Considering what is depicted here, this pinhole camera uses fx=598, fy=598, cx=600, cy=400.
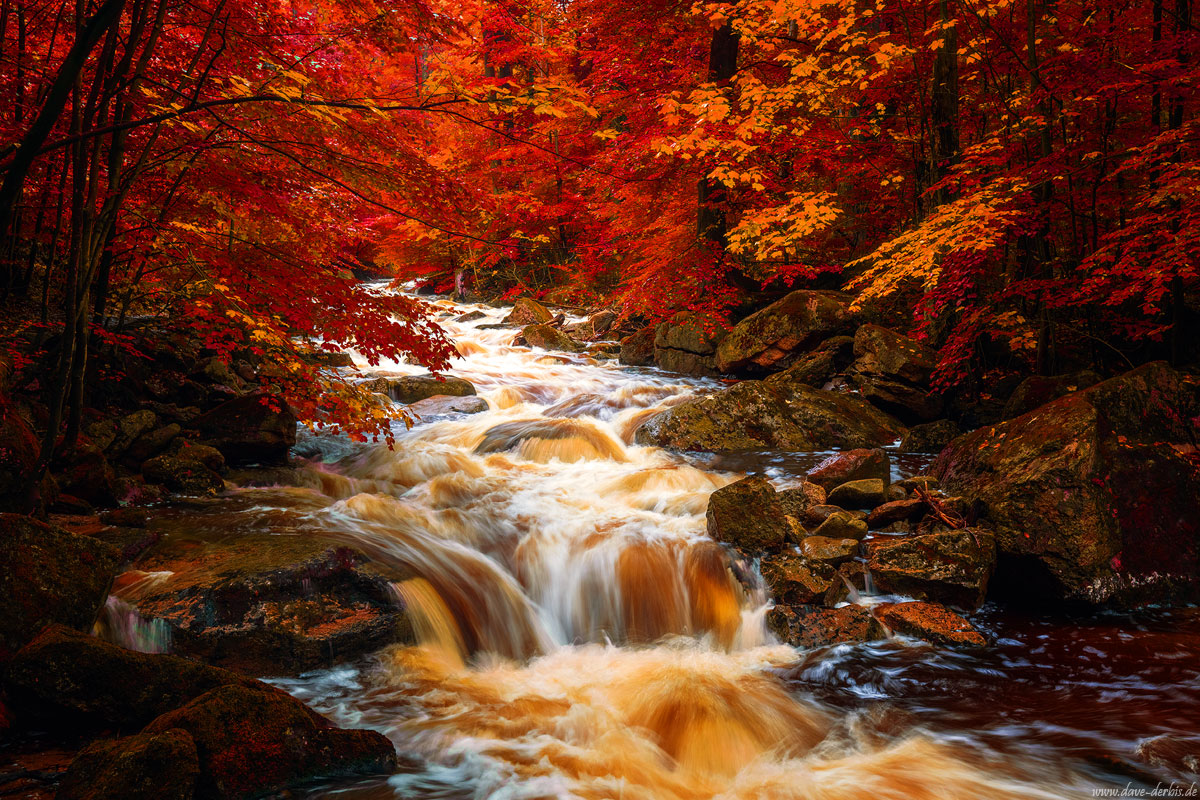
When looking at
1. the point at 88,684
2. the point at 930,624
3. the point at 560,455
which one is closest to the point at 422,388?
the point at 560,455

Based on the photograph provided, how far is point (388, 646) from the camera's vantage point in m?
4.63

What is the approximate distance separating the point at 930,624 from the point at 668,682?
214 centimetres

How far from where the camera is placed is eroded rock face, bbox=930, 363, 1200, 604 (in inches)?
193

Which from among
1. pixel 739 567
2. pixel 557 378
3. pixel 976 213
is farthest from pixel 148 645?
pixel 557 378

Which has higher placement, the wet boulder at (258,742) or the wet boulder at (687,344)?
the wet boulder at (687,344)

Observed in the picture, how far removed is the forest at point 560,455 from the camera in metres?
3.45

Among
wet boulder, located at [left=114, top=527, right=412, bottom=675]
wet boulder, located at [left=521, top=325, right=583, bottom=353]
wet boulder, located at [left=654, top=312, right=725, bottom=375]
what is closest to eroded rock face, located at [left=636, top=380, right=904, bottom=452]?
wet boulder, located at [left=654, top=312, right=725, bottom=375]

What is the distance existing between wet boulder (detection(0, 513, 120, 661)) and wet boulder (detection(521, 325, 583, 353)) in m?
13.1

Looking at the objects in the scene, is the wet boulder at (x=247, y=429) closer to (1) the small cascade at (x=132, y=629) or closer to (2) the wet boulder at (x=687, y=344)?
(1) the small cascade at (x=132, y=629)

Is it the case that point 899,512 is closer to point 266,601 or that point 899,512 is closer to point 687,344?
point 266,601

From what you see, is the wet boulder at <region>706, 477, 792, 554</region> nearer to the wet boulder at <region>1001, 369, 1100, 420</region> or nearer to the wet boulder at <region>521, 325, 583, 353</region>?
the wet boulder at <region>1001, 369, 1100, 420</region>

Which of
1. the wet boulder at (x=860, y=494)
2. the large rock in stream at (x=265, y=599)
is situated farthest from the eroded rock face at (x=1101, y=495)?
the large rock in stream at (x=265, y=599)

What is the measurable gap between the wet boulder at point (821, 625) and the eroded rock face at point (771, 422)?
159 inches

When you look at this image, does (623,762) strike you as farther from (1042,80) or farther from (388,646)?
(1042,80)
